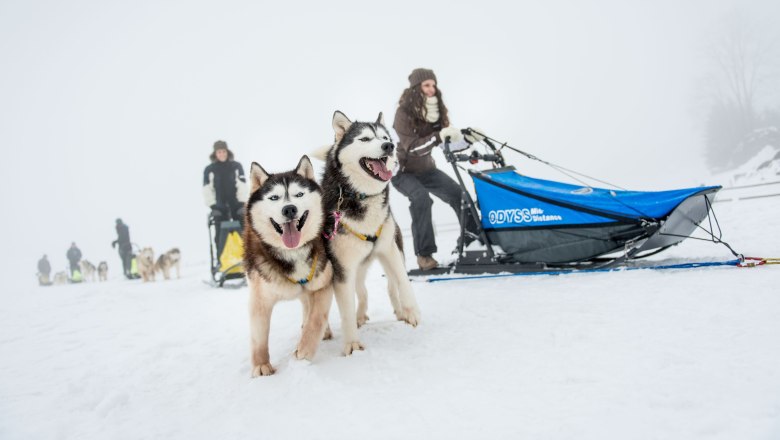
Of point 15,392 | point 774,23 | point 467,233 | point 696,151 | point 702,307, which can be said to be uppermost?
point 774,23

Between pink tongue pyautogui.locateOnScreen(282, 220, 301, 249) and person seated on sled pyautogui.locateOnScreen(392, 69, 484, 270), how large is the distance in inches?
83.3

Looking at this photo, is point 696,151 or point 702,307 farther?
point 696,151

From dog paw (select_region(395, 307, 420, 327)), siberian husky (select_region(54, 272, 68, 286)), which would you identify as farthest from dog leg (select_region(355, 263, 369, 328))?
siberian husky (select_region(54, 272, 68, 286))

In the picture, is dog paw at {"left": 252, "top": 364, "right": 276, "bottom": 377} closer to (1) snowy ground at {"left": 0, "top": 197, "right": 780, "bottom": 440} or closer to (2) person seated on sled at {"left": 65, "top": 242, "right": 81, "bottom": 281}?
(1) snowy ground at {"left": 0, "top": 197, "right": 780, "bottom": 440}

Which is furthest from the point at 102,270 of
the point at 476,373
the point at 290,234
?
the point at 476,373

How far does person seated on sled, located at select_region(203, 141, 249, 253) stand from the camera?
5949 millimetres

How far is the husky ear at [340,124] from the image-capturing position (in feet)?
8.13

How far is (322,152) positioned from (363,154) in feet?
1.40

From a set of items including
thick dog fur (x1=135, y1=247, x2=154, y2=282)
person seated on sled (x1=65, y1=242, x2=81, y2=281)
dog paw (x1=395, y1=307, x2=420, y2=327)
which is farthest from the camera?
person seated on sled (x1=65, y1=242, x2=81, y2=281)

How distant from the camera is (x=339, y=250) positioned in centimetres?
229

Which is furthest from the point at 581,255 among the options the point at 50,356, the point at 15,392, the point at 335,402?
the point at 50,356

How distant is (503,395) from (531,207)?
2.13 metres

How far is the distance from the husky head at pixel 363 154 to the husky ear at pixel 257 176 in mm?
506

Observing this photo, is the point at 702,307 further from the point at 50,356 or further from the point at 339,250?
the point at 50,356
